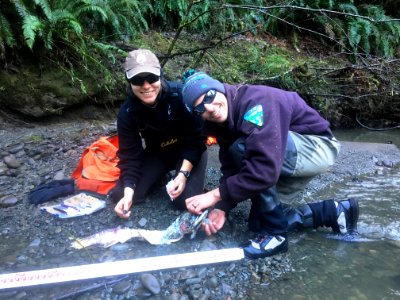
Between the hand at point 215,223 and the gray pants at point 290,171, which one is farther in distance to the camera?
the hand at point 215,223

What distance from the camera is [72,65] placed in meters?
4.93

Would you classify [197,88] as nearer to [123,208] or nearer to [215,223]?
[215,223]

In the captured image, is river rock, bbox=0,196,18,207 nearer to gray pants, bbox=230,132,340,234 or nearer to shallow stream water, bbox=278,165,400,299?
gray pants, bbox=230,132,340,234

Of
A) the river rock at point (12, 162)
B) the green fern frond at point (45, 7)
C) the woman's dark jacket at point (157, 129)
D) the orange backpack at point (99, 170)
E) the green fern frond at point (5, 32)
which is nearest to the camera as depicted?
the woman's dark jacket at point (157, 129)

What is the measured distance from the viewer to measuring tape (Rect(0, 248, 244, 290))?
2244mm

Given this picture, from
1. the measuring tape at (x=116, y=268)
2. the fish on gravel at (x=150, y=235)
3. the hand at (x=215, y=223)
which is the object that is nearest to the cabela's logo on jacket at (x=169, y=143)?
the fish on gravel at (x=150, y=235)

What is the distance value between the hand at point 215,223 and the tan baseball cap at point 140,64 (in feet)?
3.71

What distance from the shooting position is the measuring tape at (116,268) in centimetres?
224

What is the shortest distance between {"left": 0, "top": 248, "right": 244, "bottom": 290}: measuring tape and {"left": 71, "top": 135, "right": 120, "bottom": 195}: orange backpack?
3.79ft

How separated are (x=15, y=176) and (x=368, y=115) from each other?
593 cm

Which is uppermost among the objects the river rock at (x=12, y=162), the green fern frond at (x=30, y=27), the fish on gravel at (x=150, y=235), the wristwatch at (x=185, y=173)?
the green fern frond at (x=30, y=27)

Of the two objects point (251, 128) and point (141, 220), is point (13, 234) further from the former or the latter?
point (251, 128)

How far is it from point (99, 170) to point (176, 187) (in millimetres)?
1002

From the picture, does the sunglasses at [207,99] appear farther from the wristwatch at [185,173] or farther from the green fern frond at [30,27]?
the green fern frond at [30,27]
